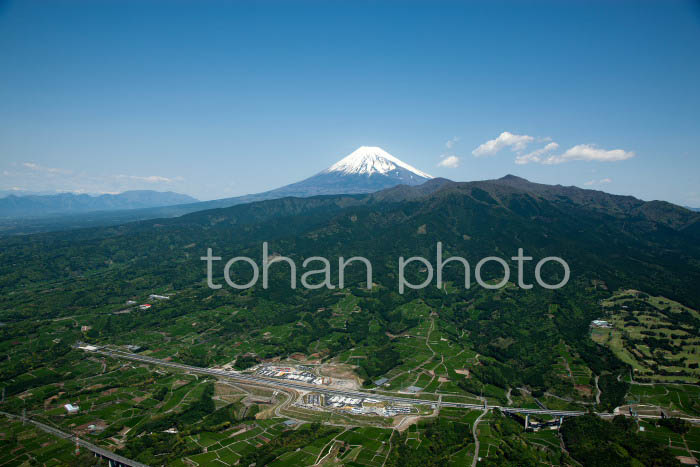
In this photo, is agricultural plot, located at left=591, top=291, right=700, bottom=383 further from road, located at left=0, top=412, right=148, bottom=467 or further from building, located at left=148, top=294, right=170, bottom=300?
building, located at left=148, top=294, right=170, bottom=300

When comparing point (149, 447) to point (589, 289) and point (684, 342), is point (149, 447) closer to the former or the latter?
point (684, 342)

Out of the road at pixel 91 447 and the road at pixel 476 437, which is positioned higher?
the road at pixel 91 447

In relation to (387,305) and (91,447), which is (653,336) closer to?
(387,305)

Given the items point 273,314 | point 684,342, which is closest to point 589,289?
point 684,342

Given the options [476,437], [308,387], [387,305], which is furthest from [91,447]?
[387,305]

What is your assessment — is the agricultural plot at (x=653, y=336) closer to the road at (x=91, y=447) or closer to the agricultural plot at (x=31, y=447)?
the road at (x=91, y=447)

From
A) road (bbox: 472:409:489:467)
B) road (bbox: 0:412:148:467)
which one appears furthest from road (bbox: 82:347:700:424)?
road (bbox: 0:412:148:467)

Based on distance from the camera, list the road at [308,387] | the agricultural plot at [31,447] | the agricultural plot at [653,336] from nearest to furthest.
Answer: the agricultural plot at [31,447]
the road at [308,387]
the agricultural plot at [653,336]

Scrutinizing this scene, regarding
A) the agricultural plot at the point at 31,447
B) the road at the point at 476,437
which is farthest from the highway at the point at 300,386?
the agricultural plot at the point at 31,447

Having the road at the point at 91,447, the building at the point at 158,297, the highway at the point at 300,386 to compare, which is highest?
the building at the point at 158,297

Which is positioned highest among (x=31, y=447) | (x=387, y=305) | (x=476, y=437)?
(x=387, y=305)

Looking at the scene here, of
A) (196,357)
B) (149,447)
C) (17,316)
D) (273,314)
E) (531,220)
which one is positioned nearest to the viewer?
(149,447)
